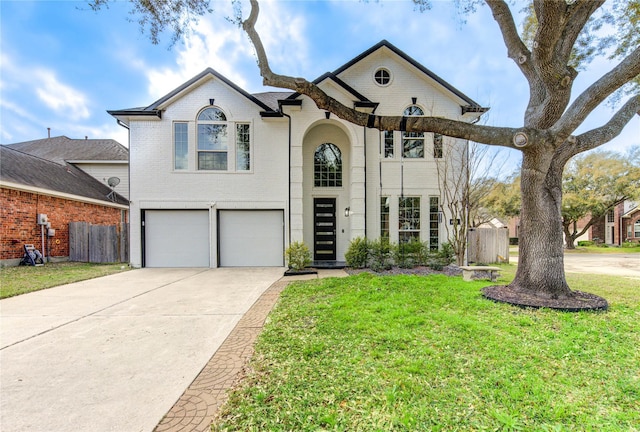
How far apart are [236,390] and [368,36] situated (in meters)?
11.6

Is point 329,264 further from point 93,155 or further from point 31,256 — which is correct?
point 93,155

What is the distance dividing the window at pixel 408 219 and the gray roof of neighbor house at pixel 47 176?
13768mm

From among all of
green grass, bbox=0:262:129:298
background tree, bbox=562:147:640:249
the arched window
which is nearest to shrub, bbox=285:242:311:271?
the arched window

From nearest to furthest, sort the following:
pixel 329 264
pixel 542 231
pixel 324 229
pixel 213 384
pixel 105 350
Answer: pixel 213 384 → pixel 105 350 → pixel 542 231 → pixel 329 264 → pixel 324 229

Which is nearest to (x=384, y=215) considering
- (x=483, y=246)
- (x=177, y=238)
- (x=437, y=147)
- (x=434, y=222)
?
(x=434, y=222)

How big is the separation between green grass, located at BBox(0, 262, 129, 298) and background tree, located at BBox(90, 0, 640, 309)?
7314 millimetres

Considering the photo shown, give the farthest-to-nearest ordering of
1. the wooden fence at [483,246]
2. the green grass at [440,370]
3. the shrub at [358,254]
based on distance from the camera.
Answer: the wooden fence at [483,246], the shrub at [358,254], the green grass at [440,370]

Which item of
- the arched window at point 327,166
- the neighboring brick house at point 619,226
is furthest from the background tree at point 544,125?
the neighboring brick house at point 619,226

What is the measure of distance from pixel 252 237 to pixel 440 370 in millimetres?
8414

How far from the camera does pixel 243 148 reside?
1018 cm

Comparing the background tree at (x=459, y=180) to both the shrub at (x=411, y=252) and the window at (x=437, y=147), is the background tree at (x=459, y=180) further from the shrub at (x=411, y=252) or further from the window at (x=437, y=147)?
the shrub at (x=411, y=252)

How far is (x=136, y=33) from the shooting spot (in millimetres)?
6684

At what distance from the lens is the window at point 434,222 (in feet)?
33.4

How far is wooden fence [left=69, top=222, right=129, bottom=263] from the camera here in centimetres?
1200
